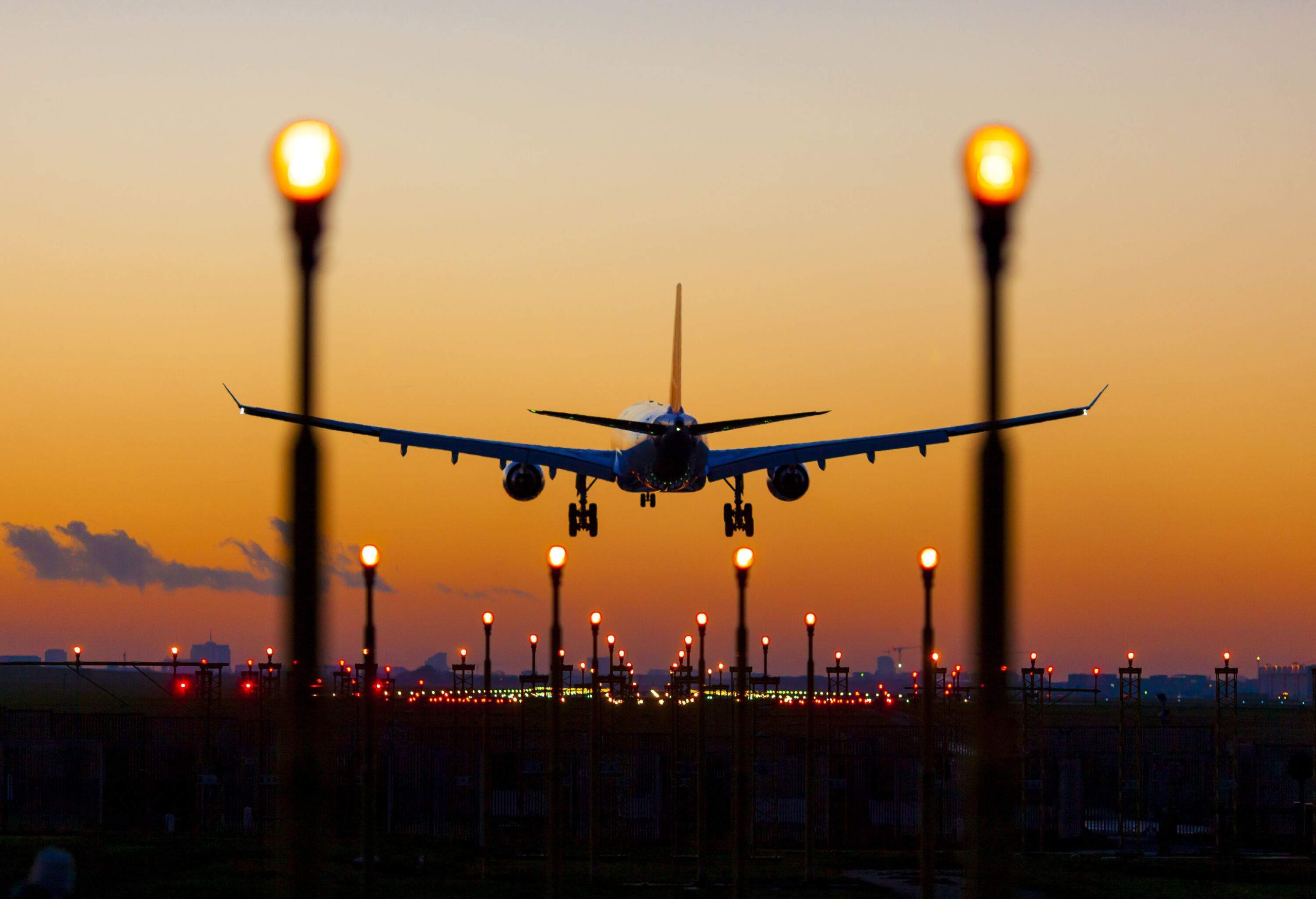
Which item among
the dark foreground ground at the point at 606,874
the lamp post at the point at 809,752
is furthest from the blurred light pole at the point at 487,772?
the lamp post at the point at 809,752

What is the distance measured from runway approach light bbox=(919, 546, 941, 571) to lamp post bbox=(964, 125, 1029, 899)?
521 inches

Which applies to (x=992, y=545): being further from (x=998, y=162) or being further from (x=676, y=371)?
(x=676, y=371)

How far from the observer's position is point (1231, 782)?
64.0 meters

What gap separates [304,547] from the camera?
13156 mm

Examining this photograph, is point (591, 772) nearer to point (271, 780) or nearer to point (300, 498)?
point (271, 780)

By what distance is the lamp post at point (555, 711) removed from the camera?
99.5 ft

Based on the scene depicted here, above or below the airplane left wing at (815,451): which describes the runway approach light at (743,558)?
below

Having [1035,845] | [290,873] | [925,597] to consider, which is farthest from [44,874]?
[1035,845]

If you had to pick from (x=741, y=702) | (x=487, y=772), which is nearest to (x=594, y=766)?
(x=487, y=772)

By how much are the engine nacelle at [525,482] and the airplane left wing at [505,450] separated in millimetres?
302

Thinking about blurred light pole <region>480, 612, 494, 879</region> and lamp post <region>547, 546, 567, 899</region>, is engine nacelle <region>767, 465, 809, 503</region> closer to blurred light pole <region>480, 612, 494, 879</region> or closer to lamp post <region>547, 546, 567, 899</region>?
blurred light pole <region>480, 612, 494, 879</region>

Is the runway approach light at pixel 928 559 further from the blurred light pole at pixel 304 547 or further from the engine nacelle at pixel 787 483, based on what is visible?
the engine nacelle at pixel 787 483

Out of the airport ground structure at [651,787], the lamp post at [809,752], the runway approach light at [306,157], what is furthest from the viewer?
the airport ground structure at [651,787]

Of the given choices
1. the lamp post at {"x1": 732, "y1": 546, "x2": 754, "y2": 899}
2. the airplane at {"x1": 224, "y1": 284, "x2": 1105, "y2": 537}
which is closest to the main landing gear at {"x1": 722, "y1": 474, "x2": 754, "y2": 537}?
the airplane at {"x1": 224, "y1": 284, "x2": 1105, "y2": 537}
